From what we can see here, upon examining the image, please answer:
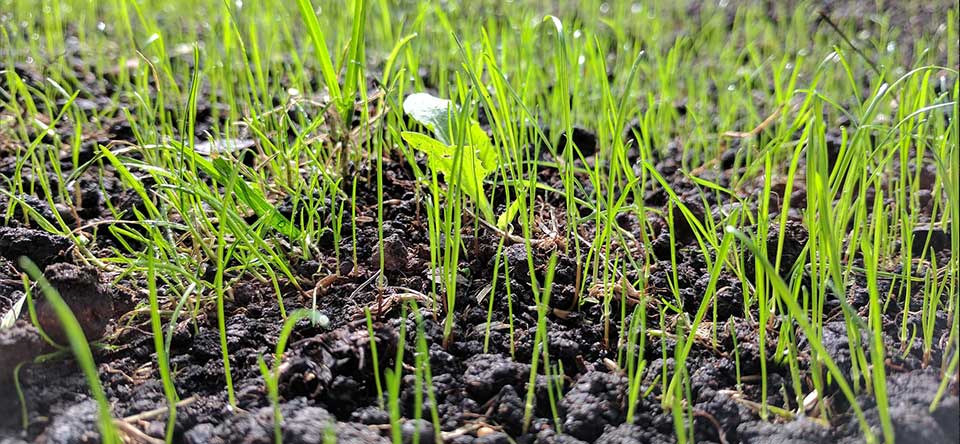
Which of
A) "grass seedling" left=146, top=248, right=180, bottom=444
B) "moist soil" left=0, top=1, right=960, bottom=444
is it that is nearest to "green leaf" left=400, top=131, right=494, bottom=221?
"moist soil" left=0, top=1, right=960, bottom=444

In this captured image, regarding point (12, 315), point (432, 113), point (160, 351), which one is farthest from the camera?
point (432, 113)

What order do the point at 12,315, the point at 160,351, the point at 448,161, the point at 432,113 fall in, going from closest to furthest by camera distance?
the point at 160,351, the point at 12,315, the point at 448,161, the point at 432,113

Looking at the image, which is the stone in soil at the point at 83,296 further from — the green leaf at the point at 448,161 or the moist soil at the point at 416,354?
the green leaf at the point at 448,161

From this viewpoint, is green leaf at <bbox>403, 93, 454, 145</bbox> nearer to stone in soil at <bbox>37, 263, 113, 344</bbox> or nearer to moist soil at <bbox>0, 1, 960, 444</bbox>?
moist soil at <bbox>0, 1, 960, 444</bbox>

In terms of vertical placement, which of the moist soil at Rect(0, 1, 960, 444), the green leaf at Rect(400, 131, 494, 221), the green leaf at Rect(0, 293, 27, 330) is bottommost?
the moist soil at Rect(0, 1, 960, 444)

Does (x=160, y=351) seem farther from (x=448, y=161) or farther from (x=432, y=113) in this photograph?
(x=432, y=113)

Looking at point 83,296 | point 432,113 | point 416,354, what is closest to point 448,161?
point 432,113

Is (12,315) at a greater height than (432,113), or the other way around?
(432,113)

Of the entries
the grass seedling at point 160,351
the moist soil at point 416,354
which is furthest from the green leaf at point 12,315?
the grass seedling at point 160,351

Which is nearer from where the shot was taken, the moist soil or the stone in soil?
A: the moist soil

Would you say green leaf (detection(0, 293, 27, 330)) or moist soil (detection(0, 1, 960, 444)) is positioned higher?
green leaf (detection(0, 293, 27, 330))
